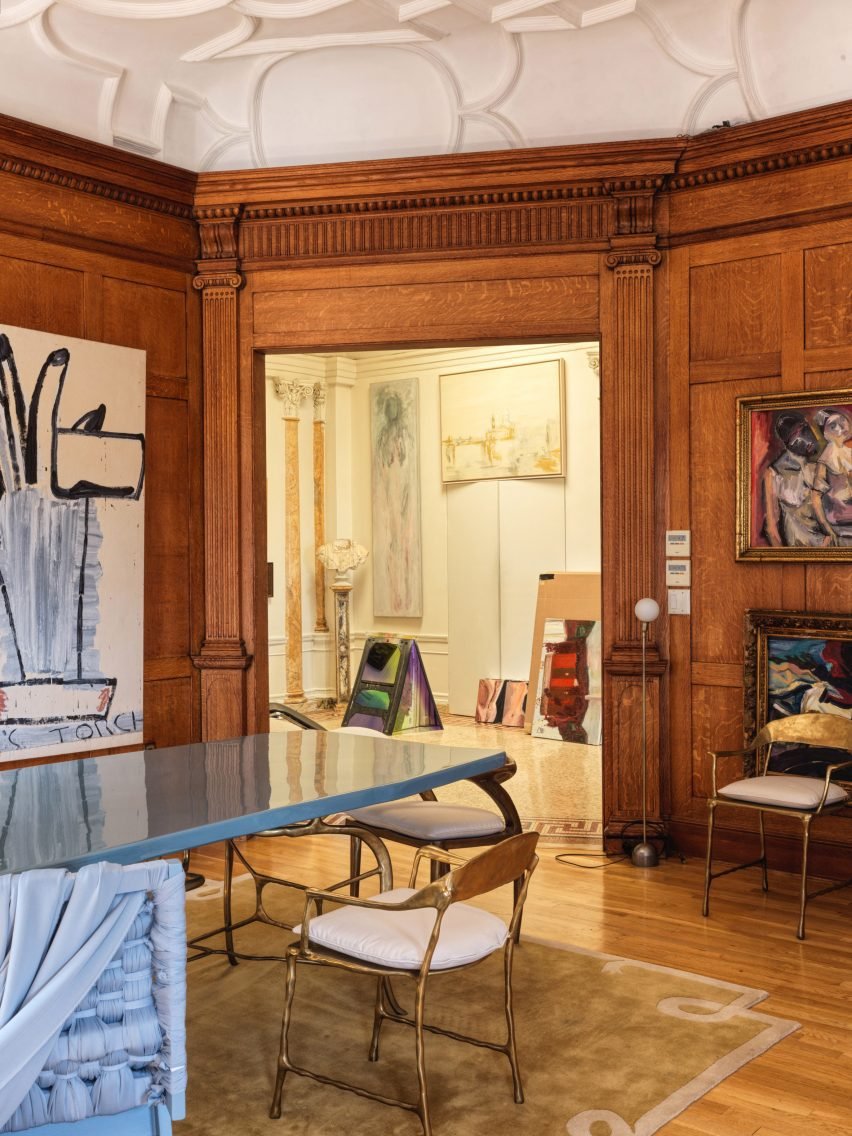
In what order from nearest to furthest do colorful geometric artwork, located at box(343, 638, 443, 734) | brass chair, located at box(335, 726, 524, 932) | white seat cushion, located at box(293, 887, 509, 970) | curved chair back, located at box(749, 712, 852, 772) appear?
white seat cushion, located at box(293, 887, 509, 970), brass chair, located at box(335, 726, 524, 932), curved chair back, located at box(749, 712, 852, 772), colorful geometric artwork, located at box(343, 638, 443, 734)

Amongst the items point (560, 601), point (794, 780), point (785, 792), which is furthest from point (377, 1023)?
point (560, 601)

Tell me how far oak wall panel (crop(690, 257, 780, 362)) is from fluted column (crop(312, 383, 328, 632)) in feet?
20.6

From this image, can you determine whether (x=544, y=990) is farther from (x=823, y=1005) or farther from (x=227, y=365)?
(x=227, y=365)

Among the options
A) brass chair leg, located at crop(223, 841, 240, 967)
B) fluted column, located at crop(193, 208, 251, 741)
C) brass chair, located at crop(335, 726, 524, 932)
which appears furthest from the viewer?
fluted column, located at crop(193, 208, 251, 741)

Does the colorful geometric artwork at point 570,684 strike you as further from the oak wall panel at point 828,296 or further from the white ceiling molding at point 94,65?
the white ceiling molding at point 94,65

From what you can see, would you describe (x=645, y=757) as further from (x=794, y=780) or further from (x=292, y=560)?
(x=292, y=560)

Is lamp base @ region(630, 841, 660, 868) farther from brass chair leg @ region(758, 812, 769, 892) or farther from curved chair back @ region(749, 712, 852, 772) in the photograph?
curved chair back @ region(749, 712, 852, 772)

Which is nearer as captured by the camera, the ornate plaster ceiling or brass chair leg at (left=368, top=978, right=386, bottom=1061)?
brass chair leg at (left=368, top=978, right=386, bottom=1061)

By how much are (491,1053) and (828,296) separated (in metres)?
3.81

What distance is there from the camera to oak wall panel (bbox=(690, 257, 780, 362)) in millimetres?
5734

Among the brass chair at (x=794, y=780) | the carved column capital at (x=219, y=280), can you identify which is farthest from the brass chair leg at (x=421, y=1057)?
the carved column capital at (x=219, y=280)

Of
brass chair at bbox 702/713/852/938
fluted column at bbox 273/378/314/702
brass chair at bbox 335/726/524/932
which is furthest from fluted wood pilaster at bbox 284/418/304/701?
brass chair at bbox 335/726/524/932

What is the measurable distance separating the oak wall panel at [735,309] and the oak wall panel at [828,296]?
0.51 ft

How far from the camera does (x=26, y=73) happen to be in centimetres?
550
